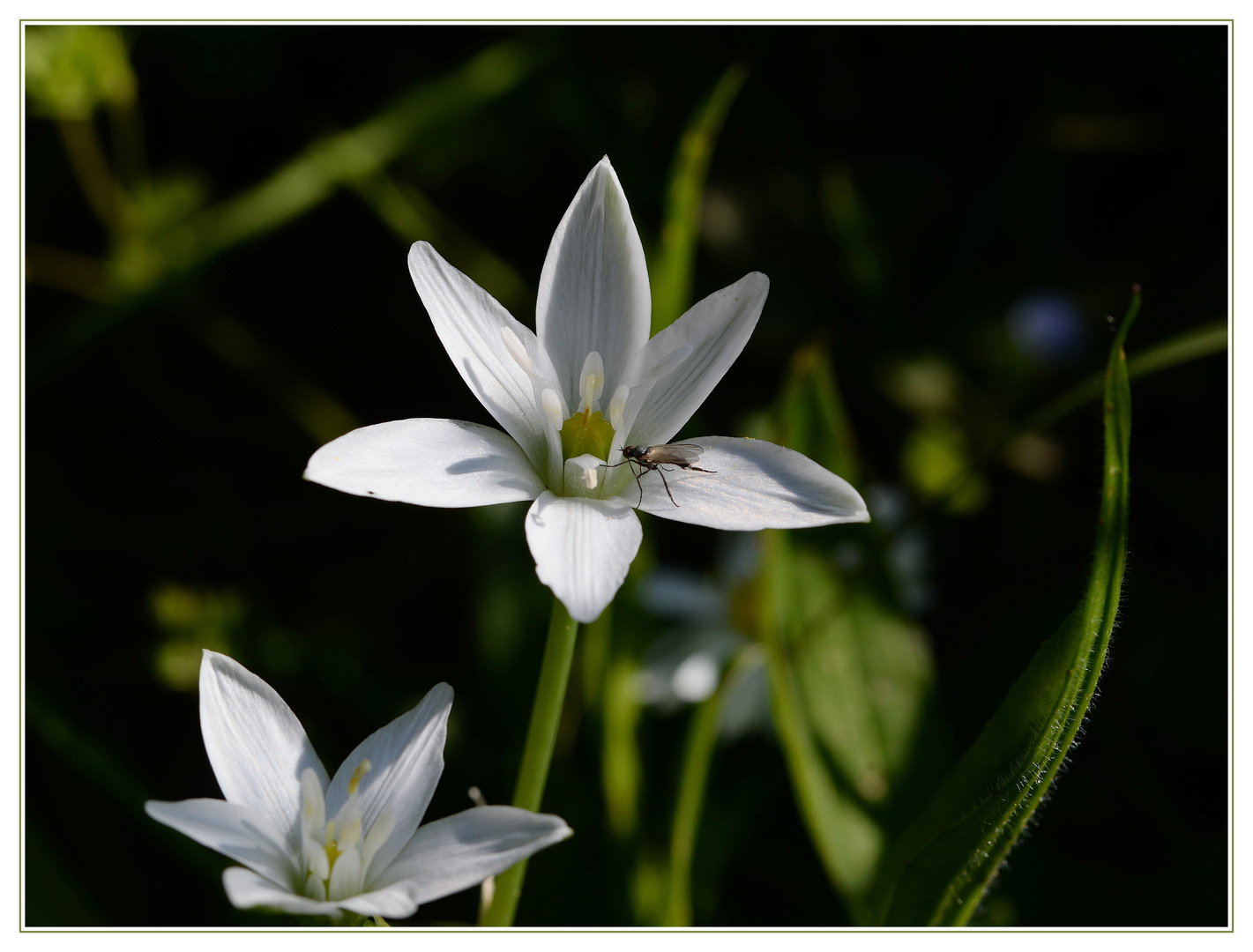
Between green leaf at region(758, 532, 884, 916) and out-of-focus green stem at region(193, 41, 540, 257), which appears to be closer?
green leaf at region(758, 532, 884, 916)

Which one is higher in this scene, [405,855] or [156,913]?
[405,855]

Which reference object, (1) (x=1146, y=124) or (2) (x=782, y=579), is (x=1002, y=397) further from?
(2) (x=782, y=579)

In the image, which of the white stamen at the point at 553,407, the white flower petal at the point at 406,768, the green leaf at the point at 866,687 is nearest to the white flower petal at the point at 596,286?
the white stamen at the point at 553,407

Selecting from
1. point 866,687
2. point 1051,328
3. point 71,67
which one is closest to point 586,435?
point 866,687

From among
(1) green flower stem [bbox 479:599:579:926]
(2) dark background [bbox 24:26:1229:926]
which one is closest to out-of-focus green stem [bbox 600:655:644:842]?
(2) dark background [bbox 24:26:1229:926]

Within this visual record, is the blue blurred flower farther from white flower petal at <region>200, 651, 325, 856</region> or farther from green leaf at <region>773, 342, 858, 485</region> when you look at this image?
white flower petal at <region>200, 651, 325, 856</region>

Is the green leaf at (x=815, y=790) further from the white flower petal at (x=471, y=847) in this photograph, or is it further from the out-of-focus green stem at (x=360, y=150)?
the out-of-focus green stem at (x=360, y=150)

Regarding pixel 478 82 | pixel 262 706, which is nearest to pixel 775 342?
pixel 478 82
